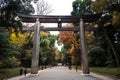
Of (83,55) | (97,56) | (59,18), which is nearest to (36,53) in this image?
(59,18)

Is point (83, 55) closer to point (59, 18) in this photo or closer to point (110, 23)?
point (59, 18)

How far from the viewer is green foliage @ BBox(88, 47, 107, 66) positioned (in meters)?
52.2

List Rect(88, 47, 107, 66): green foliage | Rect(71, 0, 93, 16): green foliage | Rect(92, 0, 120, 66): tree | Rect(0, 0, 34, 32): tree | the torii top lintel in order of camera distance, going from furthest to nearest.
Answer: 1. Rect(88, 47, 107, 66): green foliage
2. Rect(71, 0, 93, 16): green foliage
3. the torii top lintel
4. Rect(92, 0, 120, 66): tree
5. Rect(0, 0, 34, 32): tree

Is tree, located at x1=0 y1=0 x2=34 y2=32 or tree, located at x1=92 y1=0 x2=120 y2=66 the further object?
tree, located at x1=92 y1=0 x2=120 y2=66

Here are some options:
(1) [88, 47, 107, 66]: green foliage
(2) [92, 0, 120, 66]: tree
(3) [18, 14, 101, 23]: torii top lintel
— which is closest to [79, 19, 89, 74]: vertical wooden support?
(3) [18, 14, 101, 23]: torii top lintel

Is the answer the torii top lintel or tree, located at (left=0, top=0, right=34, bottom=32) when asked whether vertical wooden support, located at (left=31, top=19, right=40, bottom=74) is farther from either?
tree, located at (left=0, top=0, right=34, bottom=32)

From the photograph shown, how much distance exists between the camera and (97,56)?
177 ft

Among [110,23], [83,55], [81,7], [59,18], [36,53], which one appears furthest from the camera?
[81,7]

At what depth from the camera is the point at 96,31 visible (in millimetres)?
40656

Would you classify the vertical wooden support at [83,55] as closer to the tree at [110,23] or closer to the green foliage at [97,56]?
the tree at [110,23]

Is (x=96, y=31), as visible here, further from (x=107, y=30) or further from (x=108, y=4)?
(x=108, y=4)

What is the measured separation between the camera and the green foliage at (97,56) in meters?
52.2

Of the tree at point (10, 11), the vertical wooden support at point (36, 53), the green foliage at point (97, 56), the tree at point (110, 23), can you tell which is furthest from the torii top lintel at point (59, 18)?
the tree at point (10, 11)

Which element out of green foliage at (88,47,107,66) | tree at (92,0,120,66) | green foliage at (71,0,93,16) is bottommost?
green foliage at (88,47,107,66)
